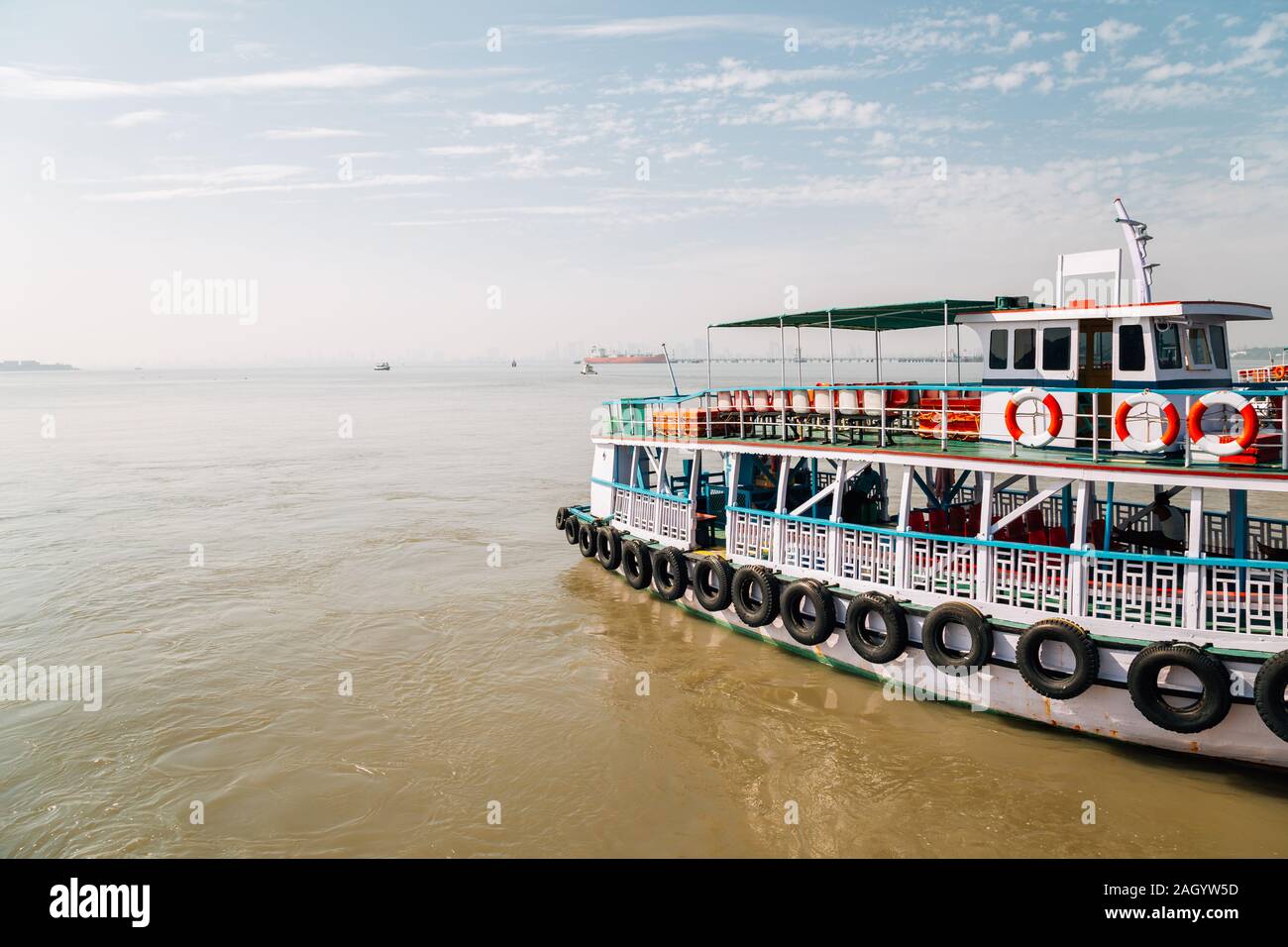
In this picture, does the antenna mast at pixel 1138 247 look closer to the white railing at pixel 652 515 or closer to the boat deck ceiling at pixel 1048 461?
the boat deck ceiling at pixel 1048 461

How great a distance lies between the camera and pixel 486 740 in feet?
35.3

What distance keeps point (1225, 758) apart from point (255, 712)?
42.3ft

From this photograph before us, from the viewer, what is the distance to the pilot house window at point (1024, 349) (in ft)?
37.5

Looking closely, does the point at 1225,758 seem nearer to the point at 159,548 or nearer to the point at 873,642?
the point at 873,642

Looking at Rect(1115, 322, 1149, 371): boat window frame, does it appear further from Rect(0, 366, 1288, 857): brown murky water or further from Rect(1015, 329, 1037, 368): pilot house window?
Rect(0, 366, 1288, 857): brown murky water

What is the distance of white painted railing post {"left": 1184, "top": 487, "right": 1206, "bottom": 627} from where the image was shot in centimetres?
846

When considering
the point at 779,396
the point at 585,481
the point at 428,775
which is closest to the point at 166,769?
the point at 428,775

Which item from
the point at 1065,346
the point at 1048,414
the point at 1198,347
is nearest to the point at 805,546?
the point at 1048,414

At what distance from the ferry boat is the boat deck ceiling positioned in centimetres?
5

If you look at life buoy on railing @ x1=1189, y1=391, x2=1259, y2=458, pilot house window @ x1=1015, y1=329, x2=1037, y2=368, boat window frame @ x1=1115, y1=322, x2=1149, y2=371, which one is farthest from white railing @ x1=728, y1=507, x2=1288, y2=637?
pilot house window @ x1=1015, y1=329, x2=1037, y2=368

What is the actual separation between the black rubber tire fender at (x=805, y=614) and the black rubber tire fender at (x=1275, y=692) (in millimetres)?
4999

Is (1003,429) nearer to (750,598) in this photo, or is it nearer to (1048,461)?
(1048,461)

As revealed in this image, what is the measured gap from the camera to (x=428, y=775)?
984cm
